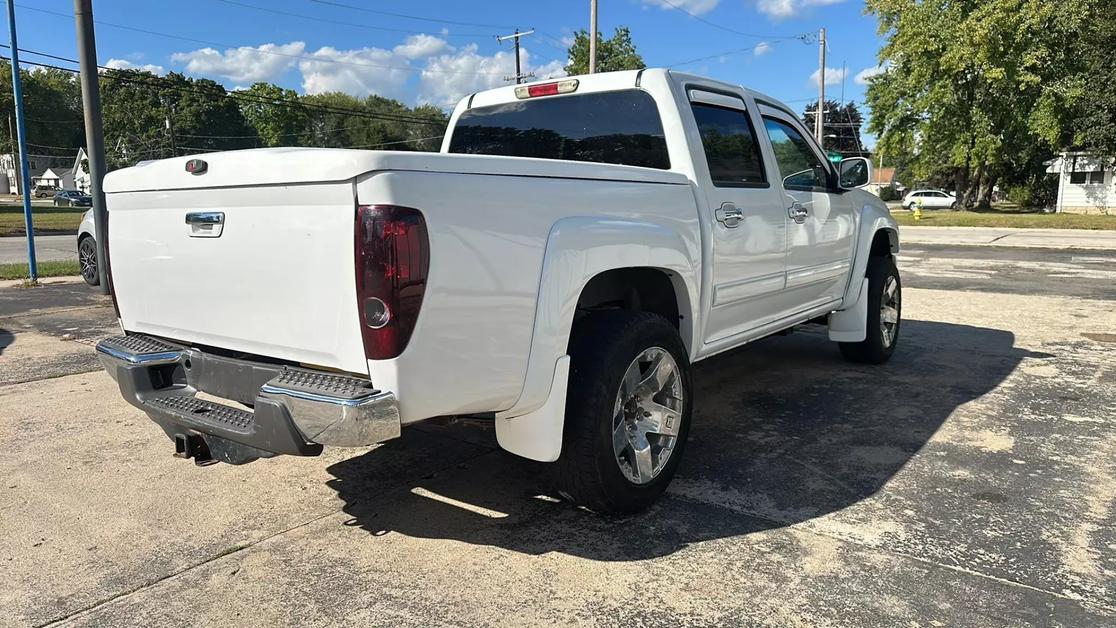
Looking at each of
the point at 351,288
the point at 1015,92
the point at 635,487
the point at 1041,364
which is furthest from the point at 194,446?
the point at 1015,92

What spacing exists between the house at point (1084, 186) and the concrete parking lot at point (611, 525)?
141 feet

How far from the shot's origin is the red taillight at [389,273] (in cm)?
238

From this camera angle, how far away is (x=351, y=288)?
2.46 metres

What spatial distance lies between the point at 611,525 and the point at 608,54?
3913 cm

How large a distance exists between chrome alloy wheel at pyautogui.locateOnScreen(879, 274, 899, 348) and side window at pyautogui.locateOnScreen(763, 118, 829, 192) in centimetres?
145

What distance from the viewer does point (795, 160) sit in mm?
4984

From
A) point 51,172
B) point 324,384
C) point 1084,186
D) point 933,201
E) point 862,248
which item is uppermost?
point 51,172

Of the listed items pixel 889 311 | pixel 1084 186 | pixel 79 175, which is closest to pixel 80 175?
pixel 79 175

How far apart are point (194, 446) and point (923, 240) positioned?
75.7 ft

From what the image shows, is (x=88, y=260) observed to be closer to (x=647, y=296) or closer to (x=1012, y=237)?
(x=647, y=296)

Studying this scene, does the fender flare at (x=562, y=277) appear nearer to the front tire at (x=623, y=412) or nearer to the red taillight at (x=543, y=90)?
the front tire at (x=623, y=412)

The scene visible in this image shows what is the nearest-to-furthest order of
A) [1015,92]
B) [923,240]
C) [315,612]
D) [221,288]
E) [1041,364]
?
[315,612]
[221,288]
[1041,364]
[923,240]
[1015,92]

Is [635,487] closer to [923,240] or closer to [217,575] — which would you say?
[217,575]

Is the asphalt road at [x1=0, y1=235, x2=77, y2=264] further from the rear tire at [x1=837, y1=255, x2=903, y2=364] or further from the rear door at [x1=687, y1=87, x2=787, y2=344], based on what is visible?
the rear door at [x1=687, y1=87, x2=787, y2=344]
